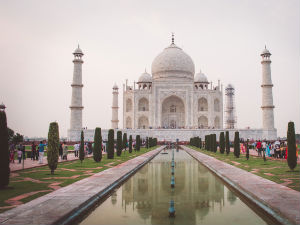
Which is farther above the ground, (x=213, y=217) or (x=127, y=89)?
(x=127, y=89)

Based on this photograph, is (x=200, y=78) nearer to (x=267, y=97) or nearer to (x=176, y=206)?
(x=267, y=97)

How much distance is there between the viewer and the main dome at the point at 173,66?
3198 cm

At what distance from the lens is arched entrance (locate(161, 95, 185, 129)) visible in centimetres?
3142

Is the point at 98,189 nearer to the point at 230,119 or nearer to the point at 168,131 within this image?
the point at 168,131

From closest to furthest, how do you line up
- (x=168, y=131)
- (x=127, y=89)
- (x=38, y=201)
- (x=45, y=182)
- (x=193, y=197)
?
(x=38, y=201) → (x=193, y=197) → (x=45, y=182) → (x=168, y=131) → (x=127, y=89)

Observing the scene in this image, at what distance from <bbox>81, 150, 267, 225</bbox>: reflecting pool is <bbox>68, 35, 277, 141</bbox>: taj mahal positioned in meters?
20.3

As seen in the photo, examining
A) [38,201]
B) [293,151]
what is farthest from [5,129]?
[293,151]

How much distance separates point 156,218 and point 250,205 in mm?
1430

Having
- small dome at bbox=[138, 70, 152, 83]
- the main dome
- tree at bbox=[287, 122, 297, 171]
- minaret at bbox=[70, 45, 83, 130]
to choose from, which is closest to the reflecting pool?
tree at bbox=[287, 122, 297, 171]

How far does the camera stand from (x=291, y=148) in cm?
734

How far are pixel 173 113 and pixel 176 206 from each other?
92.2ft

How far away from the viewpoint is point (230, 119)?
34.2m

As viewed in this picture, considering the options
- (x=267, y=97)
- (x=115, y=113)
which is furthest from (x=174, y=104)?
(x=267, y=97)

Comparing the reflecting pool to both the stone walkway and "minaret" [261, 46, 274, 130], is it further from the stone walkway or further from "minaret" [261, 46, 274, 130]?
"minaret" [261, 46, 274, 130]
